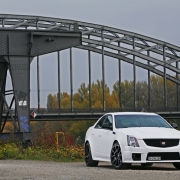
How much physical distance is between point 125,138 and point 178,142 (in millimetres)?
1203

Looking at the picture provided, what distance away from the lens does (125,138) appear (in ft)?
52.2

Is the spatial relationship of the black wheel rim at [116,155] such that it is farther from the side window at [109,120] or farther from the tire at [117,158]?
the side window at [109,120]

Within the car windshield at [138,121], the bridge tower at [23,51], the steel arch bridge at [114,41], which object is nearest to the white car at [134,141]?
the car windshield at [138,121]

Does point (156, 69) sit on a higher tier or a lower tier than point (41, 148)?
higher

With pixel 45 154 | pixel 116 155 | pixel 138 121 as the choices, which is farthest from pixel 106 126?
pixel 45 154

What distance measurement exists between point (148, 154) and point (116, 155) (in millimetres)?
915

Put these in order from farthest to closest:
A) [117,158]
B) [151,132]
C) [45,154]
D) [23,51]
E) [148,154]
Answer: [23,51] < [45,154] < [117,158] < [151,132] < [148,154]

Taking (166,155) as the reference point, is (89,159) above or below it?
below

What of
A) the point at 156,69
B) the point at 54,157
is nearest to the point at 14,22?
the point at 156,69

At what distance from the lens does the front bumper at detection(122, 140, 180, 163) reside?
15.6 metres

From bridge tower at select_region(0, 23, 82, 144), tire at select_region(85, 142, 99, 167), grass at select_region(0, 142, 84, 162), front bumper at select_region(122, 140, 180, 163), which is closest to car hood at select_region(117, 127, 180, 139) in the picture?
front bumper at select_region(122, 140, 180, 163)

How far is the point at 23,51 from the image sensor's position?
30469 mm

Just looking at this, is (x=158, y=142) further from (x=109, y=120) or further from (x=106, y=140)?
(x=109, y=120)

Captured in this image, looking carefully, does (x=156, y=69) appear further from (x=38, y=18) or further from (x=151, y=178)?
(x=151, y=178)
